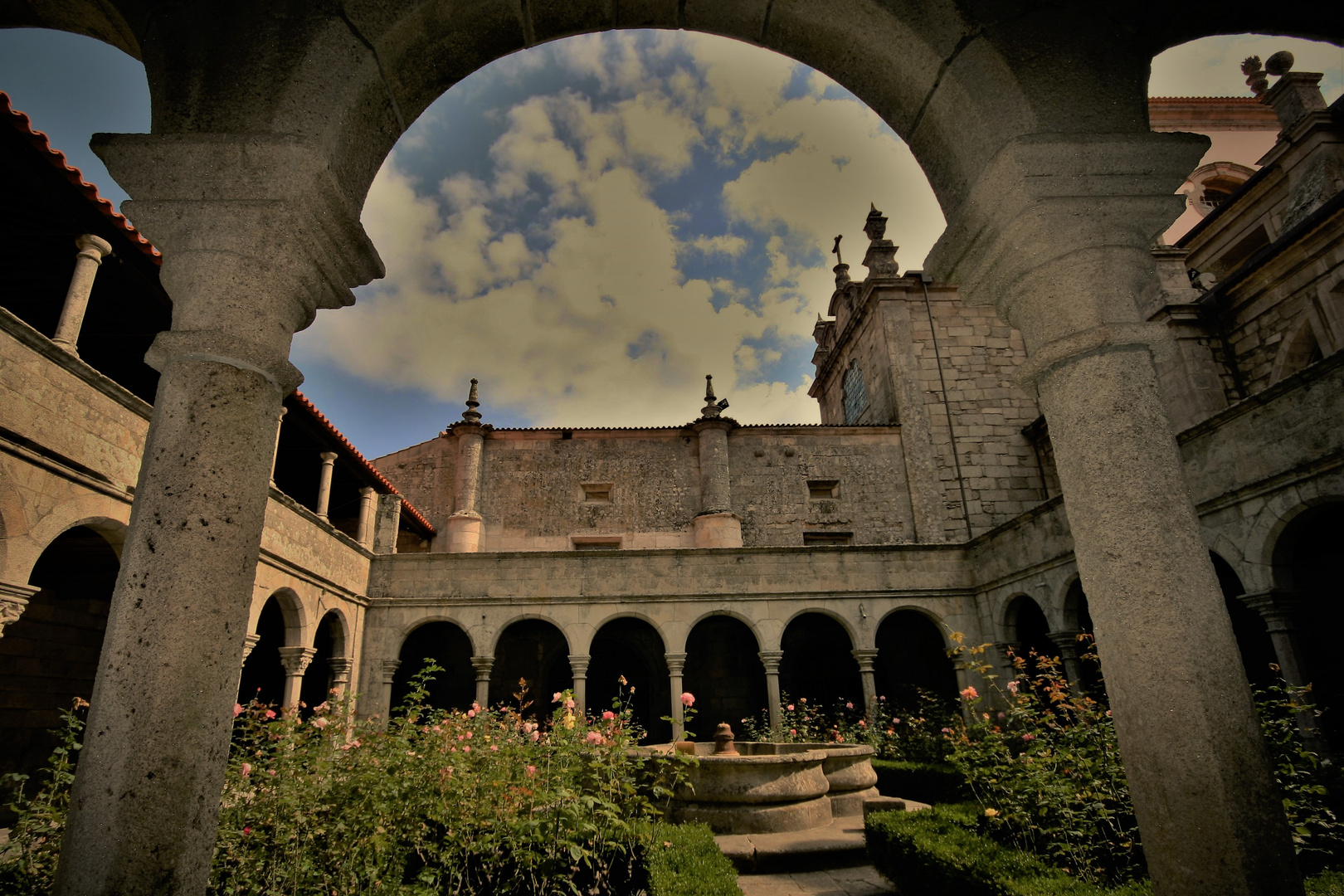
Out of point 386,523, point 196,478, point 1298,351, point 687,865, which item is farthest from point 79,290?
point 1298,351

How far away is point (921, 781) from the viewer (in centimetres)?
784

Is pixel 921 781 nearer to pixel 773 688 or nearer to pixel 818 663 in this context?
pixel 773 688

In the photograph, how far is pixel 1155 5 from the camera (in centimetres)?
247

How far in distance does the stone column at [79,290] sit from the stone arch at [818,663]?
12.8 m

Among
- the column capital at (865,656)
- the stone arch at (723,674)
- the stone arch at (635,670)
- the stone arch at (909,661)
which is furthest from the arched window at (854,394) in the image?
the stone arch at (635,670)

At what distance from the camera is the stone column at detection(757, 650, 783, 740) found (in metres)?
11.2

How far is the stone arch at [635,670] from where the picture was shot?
49.1 ft

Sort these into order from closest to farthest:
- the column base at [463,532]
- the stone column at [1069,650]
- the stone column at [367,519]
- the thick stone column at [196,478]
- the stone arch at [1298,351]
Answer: the thick stone column at [196,478] → the stone column at [1069,650] → the stone arch at [1298,351] → the stone column at [367,519] → the column base at [463,532]

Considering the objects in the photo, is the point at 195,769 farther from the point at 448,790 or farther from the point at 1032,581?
the point at 1032,581

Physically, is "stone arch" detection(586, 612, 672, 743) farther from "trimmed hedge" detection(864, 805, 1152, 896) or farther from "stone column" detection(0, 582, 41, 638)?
"stone column" detection(0, 582, 41, 638)

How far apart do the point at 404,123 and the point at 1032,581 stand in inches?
424

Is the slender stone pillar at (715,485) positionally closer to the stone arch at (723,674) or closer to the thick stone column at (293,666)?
the stone arch at (723,674)

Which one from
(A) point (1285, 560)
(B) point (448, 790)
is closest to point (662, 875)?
(B) point (448, 790)

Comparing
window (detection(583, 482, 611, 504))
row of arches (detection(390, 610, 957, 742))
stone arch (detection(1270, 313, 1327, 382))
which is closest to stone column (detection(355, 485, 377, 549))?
row of arches (detection(390, 610, 957, 742))
